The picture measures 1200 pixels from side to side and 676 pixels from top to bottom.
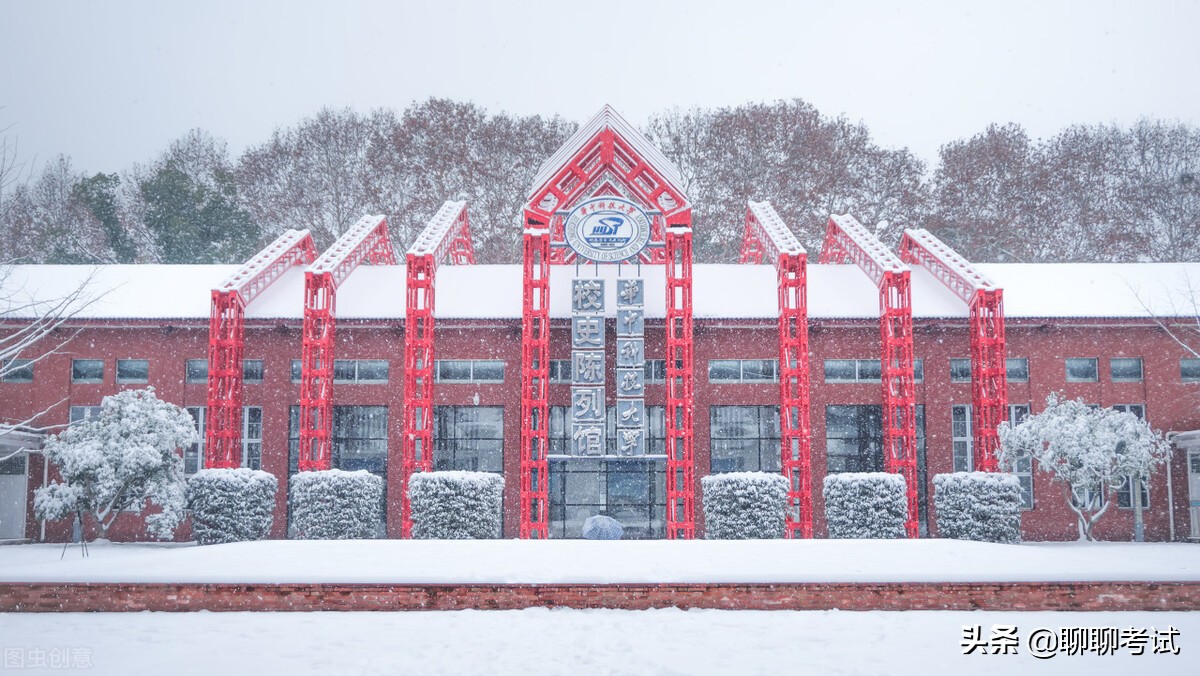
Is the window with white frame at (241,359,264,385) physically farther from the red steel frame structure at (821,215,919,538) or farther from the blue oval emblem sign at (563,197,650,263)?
the red steel frame structure at (821,215,919,538)

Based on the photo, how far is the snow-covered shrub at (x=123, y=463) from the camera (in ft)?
83.6

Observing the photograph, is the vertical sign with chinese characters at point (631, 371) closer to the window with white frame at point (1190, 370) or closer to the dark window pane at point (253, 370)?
the dark window pane at point (253, 370)

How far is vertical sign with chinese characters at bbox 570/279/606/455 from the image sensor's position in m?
26.4

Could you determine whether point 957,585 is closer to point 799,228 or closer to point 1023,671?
point 1023,671

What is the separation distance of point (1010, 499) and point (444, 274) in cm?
1626

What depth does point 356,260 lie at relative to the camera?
30516 millimetres

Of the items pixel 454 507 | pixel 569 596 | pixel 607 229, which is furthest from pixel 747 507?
pixel 569 596

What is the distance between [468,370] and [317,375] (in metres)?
4.02

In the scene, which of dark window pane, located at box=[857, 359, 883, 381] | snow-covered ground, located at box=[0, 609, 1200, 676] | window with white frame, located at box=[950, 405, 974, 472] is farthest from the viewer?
dark window pane, located at box=[857, 359, 883, 381]

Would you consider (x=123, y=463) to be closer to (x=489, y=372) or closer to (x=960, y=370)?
(x=489, y=372)

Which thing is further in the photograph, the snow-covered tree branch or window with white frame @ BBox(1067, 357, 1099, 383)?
window with white frame @ BBox(1067, 357, 1099, 383)

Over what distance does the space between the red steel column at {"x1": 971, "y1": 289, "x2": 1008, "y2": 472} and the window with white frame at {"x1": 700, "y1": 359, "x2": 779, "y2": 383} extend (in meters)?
5.03

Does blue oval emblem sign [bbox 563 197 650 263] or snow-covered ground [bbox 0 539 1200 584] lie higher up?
blue oval emblem sign [bbox 563 197 650 263]

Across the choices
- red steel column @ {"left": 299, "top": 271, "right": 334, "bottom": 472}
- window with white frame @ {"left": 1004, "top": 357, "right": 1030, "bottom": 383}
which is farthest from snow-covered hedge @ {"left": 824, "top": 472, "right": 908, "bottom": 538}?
red steel column @ {"left": 299, "top": 271, "right": 334, "bottom": 472}
